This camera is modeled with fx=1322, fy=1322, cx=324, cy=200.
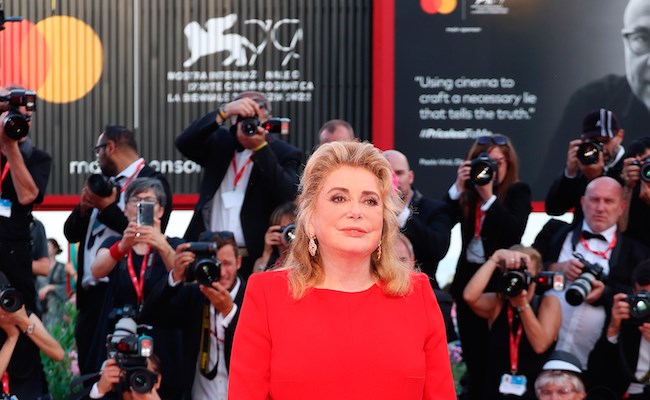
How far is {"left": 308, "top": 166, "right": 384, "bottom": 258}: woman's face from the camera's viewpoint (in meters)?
3.62

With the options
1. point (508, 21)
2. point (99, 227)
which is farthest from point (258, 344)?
point (508, 21)

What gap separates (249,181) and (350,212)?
389cm

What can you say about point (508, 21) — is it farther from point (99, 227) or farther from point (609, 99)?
point (99, 227)

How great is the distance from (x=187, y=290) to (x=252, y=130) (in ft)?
3.08

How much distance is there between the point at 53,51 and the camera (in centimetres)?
917

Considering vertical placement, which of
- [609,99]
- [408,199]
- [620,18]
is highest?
[620,18]

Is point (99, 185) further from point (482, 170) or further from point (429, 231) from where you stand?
point (482, 170)

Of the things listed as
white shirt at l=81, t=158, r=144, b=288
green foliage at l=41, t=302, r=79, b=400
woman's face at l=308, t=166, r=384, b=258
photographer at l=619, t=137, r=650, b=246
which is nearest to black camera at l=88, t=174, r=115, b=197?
white shirt at l=81, t=158, r=144, b=288

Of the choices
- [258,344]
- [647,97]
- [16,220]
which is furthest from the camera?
[647,97]

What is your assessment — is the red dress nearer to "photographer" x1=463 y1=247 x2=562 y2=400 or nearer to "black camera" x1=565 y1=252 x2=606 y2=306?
"black camera" x1=565 y1=252 x2=606 y2=306

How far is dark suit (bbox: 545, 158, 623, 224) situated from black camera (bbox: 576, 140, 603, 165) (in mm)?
151

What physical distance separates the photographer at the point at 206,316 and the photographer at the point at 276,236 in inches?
5.9

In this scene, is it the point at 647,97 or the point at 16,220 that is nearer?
the point at 16,220

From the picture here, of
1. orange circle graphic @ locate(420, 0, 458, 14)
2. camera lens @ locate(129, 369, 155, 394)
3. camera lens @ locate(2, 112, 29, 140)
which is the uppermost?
orange circle graphic @ locate(420, 0, 458, 14)
